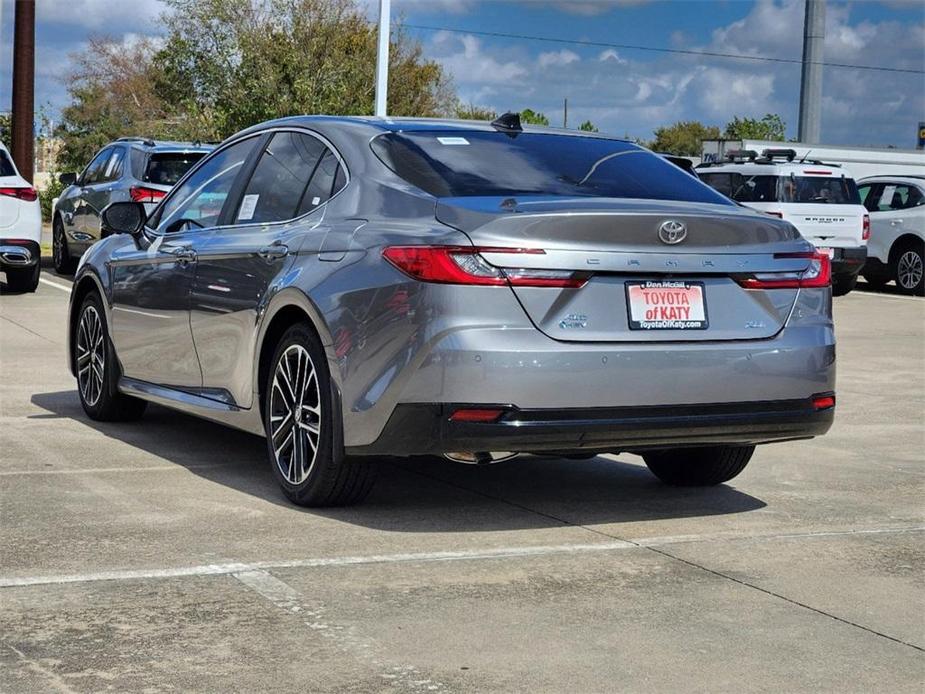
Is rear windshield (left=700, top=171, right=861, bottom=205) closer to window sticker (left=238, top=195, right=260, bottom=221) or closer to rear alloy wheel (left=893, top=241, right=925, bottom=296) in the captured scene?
rear alloy wheel (left=893, top=241, right=925, bottom=296)

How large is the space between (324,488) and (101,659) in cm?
202

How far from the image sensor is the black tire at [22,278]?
1694cm

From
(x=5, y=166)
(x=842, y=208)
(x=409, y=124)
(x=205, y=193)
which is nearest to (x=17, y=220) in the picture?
(x=5, y=166)

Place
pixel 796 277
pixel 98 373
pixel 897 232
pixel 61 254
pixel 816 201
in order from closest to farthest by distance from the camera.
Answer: pixel 796 277
pixel 98 373
pixel 61 254
pixel 816 201
pixel 897 232

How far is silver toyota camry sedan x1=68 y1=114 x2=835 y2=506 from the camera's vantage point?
560cm

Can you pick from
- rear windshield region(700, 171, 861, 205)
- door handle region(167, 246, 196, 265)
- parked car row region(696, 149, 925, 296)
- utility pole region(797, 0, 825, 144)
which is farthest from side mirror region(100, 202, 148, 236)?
utility pole region(797, 0, 825, 144)

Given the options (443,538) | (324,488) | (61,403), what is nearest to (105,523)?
(324,488)

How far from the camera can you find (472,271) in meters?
5.57

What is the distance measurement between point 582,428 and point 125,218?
3.46 meters

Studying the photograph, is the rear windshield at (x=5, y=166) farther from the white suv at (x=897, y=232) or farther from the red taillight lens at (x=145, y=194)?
the white suv at (x=897, y=232)

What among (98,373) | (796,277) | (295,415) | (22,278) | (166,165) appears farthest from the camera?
(166,165)

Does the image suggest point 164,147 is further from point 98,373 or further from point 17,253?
point 98,373

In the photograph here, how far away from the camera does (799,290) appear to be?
6211 millimetres

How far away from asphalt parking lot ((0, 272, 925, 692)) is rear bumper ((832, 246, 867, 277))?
1334 centimetres
